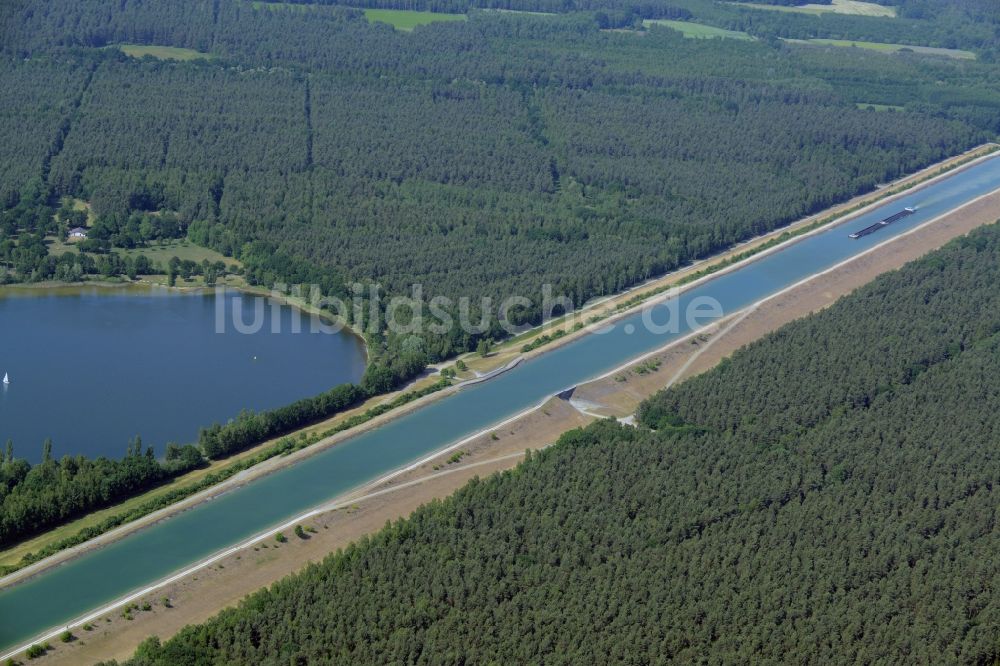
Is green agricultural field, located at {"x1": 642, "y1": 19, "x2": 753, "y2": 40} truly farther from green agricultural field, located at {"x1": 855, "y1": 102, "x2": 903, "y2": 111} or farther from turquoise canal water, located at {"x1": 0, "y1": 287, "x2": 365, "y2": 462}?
turquoise canal water, located at {"x1": 0, "y1": 287, "x2": 365, "y2": 462}

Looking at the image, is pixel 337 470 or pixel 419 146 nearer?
pixel 337 470

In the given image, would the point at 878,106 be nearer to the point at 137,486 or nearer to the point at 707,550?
the point at 707,550

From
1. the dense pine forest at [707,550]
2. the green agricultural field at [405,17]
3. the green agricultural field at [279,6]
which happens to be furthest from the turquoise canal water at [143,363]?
the green agricultural field at [405,17]

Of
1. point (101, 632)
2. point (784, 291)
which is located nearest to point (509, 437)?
point (101, 632)

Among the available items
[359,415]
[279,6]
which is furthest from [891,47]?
[359,415]

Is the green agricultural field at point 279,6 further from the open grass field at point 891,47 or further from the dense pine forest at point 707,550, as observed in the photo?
the dense pine forest at point 707,550

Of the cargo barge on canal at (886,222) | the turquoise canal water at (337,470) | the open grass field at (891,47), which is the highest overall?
the open grass field at (891,47)
